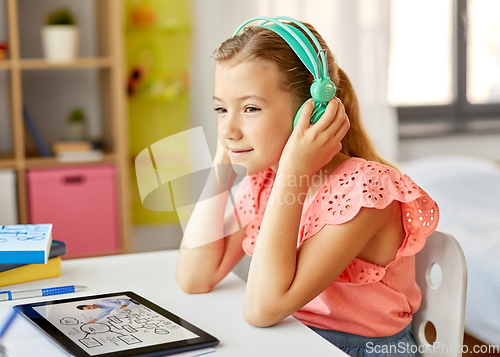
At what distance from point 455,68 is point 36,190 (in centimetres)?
219

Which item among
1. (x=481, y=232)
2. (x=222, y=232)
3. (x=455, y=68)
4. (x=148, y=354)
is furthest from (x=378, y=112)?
(x=148, y=354)

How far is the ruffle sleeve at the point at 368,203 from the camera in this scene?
0.79 meters

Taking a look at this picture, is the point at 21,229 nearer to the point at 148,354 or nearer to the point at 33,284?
the point at 33,284

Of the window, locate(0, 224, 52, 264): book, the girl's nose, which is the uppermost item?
the window

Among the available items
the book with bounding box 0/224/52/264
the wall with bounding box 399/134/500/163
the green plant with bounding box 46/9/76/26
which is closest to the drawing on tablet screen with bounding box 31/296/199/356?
the book with bounding box 0/224/52/264

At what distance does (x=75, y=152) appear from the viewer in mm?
2199

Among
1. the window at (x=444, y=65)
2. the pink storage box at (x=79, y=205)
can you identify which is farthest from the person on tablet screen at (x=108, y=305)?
the window at (x=444, y=65)

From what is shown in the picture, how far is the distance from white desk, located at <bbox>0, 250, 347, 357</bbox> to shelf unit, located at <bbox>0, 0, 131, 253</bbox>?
1.20 metres

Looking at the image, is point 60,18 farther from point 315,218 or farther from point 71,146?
point 315,218

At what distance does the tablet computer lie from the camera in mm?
616

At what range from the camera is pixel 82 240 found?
2.19 metres

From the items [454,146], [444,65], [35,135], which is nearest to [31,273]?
[35,135]

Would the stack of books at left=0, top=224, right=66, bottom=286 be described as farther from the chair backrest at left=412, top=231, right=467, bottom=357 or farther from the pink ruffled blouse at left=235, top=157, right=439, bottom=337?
the chair backrest at left=412, top=231, right=467, bottom=357

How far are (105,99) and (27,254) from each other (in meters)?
1.63
